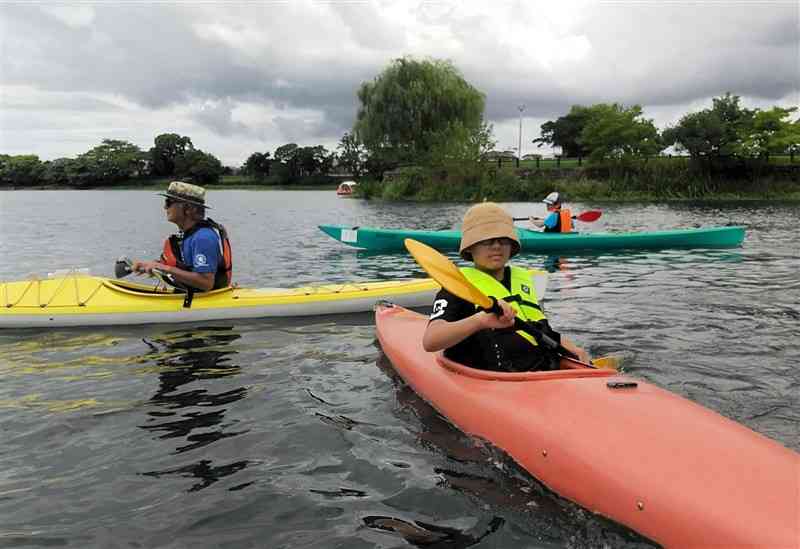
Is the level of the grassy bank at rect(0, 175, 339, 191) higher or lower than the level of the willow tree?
lower

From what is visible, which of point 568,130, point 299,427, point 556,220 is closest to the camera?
point 299,427

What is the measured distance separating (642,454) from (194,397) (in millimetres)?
3271

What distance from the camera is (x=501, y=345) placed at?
3.68 m

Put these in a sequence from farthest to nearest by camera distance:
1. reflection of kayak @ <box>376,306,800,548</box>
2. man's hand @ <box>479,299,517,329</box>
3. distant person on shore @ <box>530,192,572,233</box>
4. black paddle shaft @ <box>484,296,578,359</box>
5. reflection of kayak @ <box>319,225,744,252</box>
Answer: distant person on shore @ <box>530,192,572,233</box> → reflection of kayak @ <box>319,225,744,252</box> → black paddle shaft @ <box>484,296,578,359</box> → man's hand @ <box>479,299,517,329</box> → reflection of kayak @ <box>376,306,800,548</box>

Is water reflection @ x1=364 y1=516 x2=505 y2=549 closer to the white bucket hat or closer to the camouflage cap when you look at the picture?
the white bucket hat

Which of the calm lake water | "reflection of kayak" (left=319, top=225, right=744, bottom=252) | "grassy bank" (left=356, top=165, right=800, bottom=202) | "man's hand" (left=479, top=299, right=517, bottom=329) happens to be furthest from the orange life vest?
"grassy bank" (left=356, top=165, right=800, bottom=202)

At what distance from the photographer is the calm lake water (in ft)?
9.51

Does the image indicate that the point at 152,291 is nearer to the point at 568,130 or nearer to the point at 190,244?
the point at 190,244

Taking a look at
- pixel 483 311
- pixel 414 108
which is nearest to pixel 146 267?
pixel 483 311

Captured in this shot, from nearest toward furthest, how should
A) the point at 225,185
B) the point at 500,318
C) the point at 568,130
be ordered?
1. the point at 500,318
2. the point at 568,130
3. the point at 225,185

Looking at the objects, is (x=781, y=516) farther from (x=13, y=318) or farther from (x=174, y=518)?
(x=13, y=318)

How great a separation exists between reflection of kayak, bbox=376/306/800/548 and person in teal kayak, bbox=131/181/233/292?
361 cm

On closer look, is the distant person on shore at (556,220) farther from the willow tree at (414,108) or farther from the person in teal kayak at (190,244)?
the willow tree at (414,108)

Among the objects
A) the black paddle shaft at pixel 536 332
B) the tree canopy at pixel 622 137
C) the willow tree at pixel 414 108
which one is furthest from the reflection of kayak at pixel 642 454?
the tree canopy at pixel 622 137
